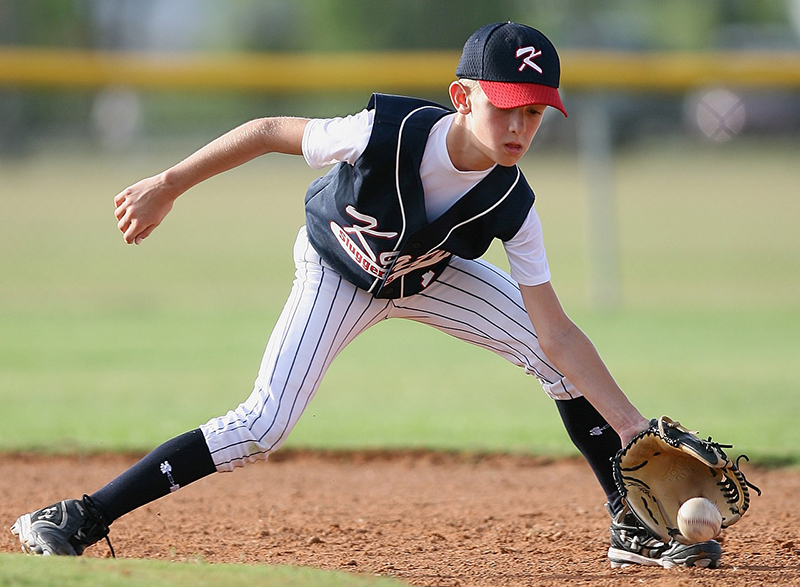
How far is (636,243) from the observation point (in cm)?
1369

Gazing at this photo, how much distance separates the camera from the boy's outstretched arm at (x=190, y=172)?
2.89 meters

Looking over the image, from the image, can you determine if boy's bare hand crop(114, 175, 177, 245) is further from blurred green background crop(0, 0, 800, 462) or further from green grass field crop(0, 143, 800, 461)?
blurred green background crop(0, 0, 800, 462)

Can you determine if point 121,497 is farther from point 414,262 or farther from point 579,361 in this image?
point 579,361

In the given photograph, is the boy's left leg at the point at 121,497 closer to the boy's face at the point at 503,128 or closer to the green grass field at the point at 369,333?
the boy's face at the point at 503,128

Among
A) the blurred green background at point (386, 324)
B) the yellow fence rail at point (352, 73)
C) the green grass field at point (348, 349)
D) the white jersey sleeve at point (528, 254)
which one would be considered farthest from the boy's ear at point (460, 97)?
the yellow fence rail at point (352, 73)

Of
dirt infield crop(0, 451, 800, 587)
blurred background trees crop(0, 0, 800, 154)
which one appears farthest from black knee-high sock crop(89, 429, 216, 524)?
blurred background trees crop(0, 0, 800, 154)

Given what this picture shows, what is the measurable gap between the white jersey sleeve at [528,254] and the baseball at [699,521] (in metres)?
0.76

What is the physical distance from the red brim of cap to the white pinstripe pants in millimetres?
654

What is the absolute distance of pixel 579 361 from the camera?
299 centimetres

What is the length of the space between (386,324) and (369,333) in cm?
55

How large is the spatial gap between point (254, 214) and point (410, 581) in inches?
560

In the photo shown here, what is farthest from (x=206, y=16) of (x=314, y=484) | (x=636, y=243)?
(x=314, y=484)

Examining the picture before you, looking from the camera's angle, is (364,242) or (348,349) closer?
(364,242)

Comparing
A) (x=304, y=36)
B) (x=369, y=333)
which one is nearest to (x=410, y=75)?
(x=369, y=333)
